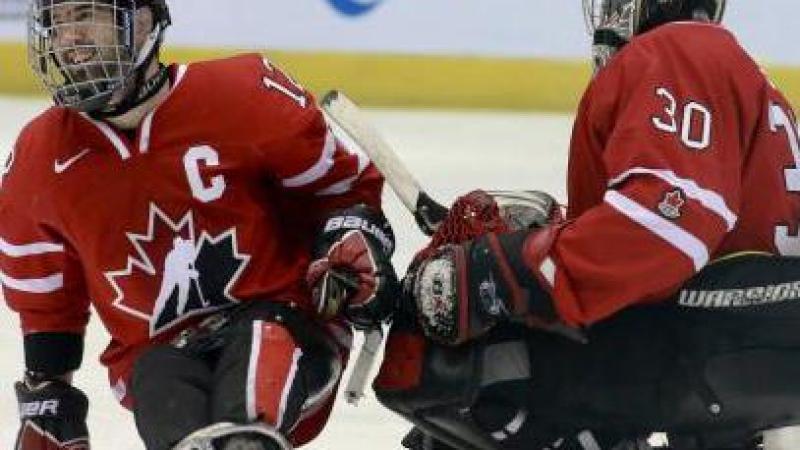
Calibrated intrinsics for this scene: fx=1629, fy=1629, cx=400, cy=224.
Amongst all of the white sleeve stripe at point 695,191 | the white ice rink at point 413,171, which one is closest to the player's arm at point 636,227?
the white sleeve stripe at point 695,191

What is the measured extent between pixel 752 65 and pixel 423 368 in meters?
0.45

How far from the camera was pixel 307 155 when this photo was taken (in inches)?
75.0

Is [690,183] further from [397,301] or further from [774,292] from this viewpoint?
[397,301]

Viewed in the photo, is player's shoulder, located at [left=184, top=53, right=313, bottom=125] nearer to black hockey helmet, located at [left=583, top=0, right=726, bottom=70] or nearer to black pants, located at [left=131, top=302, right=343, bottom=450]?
black pants, located at [left=131, top=302, right=343, bottom=450]

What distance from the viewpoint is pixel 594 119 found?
1.64m

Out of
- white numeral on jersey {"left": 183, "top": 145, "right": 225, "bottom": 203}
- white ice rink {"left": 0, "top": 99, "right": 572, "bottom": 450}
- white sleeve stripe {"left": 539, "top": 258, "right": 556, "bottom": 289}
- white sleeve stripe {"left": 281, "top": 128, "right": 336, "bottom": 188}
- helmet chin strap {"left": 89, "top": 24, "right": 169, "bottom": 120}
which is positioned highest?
helmet chin strap {"left": 89, "top": 24, "right": 169, "bottom": 120}

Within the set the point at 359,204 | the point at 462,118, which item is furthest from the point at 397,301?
the point at 462,118

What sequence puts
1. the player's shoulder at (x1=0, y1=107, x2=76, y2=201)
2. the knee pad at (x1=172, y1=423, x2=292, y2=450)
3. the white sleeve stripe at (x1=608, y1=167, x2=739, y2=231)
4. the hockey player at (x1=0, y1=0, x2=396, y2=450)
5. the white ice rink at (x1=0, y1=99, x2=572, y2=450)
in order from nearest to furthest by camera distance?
the white sleeve stripe at (x1=608, y1=167, x2=739, y2=231) → the knee pad at (x1=172, y1=423, x2=292, y2=450) → the hockey player at (x1=0, y1=0, x2=396, y2=450) → the player's shoulder at (x1=0, y1=107, x2=76, y2=201) → the white ice rink at (x1=0, y1=99, x2=572, y2=450)

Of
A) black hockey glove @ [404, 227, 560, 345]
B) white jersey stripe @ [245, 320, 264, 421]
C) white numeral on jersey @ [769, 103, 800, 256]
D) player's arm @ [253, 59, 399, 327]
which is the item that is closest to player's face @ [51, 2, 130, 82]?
player's arm @ [253, 59, 399, 327]

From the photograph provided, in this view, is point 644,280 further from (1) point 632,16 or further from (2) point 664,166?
(1) point 632,16

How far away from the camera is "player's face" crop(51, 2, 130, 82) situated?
177 cm

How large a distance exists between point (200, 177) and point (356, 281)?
0.81 feet

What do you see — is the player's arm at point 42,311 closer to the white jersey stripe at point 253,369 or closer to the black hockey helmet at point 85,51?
the black hockey helmet at point 85,51

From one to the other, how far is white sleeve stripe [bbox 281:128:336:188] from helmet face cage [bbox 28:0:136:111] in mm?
239
